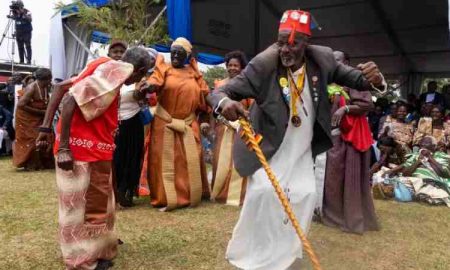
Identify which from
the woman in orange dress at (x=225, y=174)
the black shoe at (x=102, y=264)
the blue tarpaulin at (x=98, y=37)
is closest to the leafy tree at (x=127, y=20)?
the blue tarpaulin at (x=98, y=37)

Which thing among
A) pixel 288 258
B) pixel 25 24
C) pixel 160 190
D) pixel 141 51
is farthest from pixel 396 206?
pixel 25 24

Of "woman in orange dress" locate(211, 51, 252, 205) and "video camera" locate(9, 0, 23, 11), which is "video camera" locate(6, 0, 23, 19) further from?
"woman in orange dress" locate(211, 51, 252, 205)

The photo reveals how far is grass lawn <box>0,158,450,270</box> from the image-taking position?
341cm

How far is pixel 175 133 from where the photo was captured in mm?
5039

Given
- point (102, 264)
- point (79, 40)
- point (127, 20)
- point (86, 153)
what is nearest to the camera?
point (86, 153)

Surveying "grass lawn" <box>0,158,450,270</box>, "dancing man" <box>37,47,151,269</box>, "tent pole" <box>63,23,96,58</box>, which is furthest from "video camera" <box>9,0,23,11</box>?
"dancing man" <box>37,47,151,269</box>

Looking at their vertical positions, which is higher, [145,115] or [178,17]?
[178,17]

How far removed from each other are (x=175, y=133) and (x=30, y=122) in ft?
12.7

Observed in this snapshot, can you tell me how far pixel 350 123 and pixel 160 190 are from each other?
82.0 inches

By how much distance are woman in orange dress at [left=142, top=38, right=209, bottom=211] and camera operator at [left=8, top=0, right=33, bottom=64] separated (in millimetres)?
8683

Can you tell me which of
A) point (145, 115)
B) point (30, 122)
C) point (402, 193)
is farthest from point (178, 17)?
point (402, 193)

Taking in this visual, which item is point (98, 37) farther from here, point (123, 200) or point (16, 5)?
point (123, 200)

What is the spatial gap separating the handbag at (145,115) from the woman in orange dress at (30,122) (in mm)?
3251

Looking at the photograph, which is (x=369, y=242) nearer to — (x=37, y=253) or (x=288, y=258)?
(x=288, y=258)
